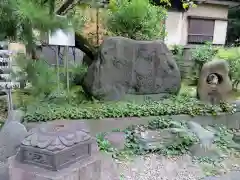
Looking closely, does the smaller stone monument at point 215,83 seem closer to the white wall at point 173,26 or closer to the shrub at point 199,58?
the shrub at point 199,58

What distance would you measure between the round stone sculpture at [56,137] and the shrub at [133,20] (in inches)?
149

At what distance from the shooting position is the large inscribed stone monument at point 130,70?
4980mm

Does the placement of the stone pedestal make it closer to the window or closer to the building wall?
the building wall

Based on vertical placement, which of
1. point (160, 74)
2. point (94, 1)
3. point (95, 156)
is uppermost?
point (94, 1)

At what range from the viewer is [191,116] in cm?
493

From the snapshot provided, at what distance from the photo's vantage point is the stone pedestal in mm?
2301

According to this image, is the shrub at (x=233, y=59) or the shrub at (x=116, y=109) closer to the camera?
the shrub at (x=116, y=109)

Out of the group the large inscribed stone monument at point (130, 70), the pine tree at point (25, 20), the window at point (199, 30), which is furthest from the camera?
the window at point (199, 30)

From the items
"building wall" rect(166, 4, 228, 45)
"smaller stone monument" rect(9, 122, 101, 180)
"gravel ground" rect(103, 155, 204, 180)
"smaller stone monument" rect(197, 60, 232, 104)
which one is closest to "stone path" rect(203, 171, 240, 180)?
"gravel ground" rect(103, 155, 204, 180)

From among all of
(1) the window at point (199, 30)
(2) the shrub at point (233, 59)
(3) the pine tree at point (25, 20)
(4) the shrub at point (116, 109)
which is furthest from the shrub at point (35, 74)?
(1) the window at point (199, 30)

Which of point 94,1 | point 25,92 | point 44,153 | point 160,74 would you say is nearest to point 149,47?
point 160,74

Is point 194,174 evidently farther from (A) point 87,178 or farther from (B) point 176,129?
(A) point 87,178

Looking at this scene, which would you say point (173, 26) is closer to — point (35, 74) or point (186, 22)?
point (186, 22)

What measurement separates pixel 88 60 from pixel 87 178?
15.4 ft
